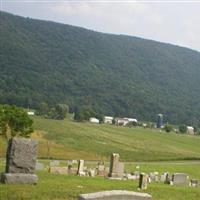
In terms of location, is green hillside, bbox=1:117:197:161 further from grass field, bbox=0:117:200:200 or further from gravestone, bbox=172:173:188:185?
gravestone, bbox=172:173:188:185

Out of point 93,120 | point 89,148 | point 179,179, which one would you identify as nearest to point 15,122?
point 89,148

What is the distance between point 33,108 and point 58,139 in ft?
314

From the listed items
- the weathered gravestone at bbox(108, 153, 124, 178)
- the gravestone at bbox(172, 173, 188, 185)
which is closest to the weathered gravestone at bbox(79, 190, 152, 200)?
the weathered gravestone at bbox(108, 153, 124, 178)

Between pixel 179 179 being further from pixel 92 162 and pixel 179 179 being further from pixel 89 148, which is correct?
→ pixel 89 148

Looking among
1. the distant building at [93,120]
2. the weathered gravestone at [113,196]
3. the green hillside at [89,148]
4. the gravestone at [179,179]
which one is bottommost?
the weathered gravestone at [113,196]

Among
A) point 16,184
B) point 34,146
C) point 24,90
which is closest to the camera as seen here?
point 16,184

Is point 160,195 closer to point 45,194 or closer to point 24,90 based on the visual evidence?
point 45,194

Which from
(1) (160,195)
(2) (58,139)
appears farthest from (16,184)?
(2) (58,139)

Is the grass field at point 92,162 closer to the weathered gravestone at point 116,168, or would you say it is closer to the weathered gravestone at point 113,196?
the weathered gravestone at point 116,168

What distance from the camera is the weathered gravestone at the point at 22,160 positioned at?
1823 cm

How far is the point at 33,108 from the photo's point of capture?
172m

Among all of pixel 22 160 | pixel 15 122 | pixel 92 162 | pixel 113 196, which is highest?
pixel 15 122

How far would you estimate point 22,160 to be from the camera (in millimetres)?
18703

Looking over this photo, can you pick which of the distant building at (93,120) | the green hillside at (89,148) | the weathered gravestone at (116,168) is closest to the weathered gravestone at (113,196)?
the weathered gravestone at (116,168)
